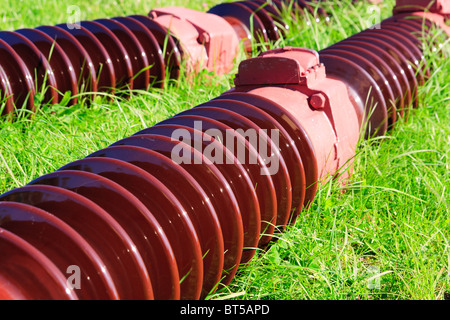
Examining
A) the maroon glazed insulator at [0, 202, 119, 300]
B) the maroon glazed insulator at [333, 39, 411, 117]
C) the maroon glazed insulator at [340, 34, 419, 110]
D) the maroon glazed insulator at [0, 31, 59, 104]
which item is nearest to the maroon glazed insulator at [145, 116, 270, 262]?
the maroon glazed insulator at [0, 202, 119, 300]

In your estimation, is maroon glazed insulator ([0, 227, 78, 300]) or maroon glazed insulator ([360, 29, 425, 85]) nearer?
maroon glazed insulator ([0, 227, 78, 300])

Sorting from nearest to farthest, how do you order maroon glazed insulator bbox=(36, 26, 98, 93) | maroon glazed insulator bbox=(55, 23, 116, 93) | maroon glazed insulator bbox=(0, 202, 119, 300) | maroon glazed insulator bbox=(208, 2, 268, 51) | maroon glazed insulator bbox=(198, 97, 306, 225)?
maroon glazed insulator bbox=(0, 202, 119, 300), maroon glazed insulator bbox=(198, 97, 306, 225), maroon glazed insulator bbox=(36, 26, 98, 93), maroon glazed insulator bbox=(55, 23, 116, 93), maroon glazed insulator bbox=(208, 2, 268, 51)

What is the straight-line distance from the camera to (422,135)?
12.7 feet

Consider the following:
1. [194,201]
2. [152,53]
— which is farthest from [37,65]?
[194,201]

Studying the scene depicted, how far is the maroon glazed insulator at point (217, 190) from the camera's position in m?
2.29

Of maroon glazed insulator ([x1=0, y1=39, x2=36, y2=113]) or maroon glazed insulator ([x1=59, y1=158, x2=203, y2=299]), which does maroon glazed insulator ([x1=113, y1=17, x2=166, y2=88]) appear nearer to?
maroon glazed insulator ([x1=0, y1=39, x2=36, y2=113])

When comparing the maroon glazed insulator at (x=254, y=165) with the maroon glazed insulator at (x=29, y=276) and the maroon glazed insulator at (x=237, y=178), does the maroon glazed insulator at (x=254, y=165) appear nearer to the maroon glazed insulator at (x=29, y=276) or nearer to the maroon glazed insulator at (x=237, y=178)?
the maroon glazed insulator at (x=237, y=178)

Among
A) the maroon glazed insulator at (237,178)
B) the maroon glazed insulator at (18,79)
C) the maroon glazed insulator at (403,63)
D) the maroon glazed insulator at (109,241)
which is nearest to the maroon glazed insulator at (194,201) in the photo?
the maroon glazed insulator at (237,178)

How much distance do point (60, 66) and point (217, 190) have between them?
211 centimetres

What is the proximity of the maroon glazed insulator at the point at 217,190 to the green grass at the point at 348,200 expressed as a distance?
172 millimetres

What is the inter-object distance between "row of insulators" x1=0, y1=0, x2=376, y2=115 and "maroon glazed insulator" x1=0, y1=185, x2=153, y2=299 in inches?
74.6

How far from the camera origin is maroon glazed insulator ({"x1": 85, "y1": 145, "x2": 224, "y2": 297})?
2178 millimetres
